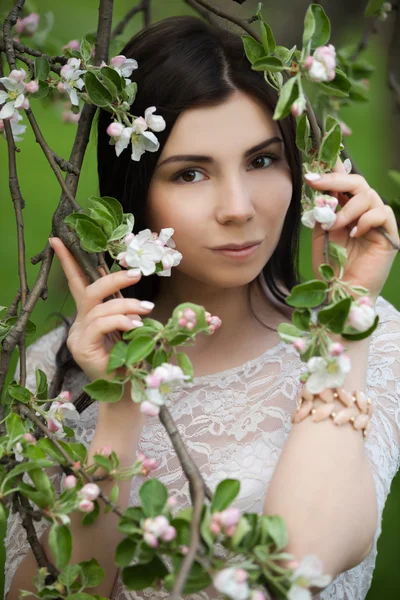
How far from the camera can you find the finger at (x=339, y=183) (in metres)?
1.20

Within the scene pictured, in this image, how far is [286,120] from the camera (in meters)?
1.57

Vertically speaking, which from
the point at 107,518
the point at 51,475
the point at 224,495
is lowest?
the point at 51,475

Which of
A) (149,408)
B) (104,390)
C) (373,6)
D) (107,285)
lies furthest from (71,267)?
(373,6)

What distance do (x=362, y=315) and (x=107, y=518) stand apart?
69 centimetres

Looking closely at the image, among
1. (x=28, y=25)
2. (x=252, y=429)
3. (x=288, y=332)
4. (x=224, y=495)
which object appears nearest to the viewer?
(x=224, y=495)

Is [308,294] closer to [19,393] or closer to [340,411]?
[340,411]

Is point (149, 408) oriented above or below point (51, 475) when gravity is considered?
above

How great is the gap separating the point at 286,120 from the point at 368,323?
0.68m

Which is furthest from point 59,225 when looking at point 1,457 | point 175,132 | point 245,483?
point 245,483

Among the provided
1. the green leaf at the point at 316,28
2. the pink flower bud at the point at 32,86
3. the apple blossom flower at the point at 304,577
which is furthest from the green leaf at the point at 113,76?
the apple blossom flower at the point at 304,577

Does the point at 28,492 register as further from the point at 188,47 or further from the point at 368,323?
the point at 188,47

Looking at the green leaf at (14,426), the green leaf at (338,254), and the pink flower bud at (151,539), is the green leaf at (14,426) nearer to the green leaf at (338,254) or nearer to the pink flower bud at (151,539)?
the pink flower bud at (151,539)

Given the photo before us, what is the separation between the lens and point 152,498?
952mm

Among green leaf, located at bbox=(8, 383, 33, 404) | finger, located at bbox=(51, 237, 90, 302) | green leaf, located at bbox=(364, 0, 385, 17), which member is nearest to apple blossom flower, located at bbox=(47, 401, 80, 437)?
green leaf, located at bbox=(8, 383, 33, 404)
